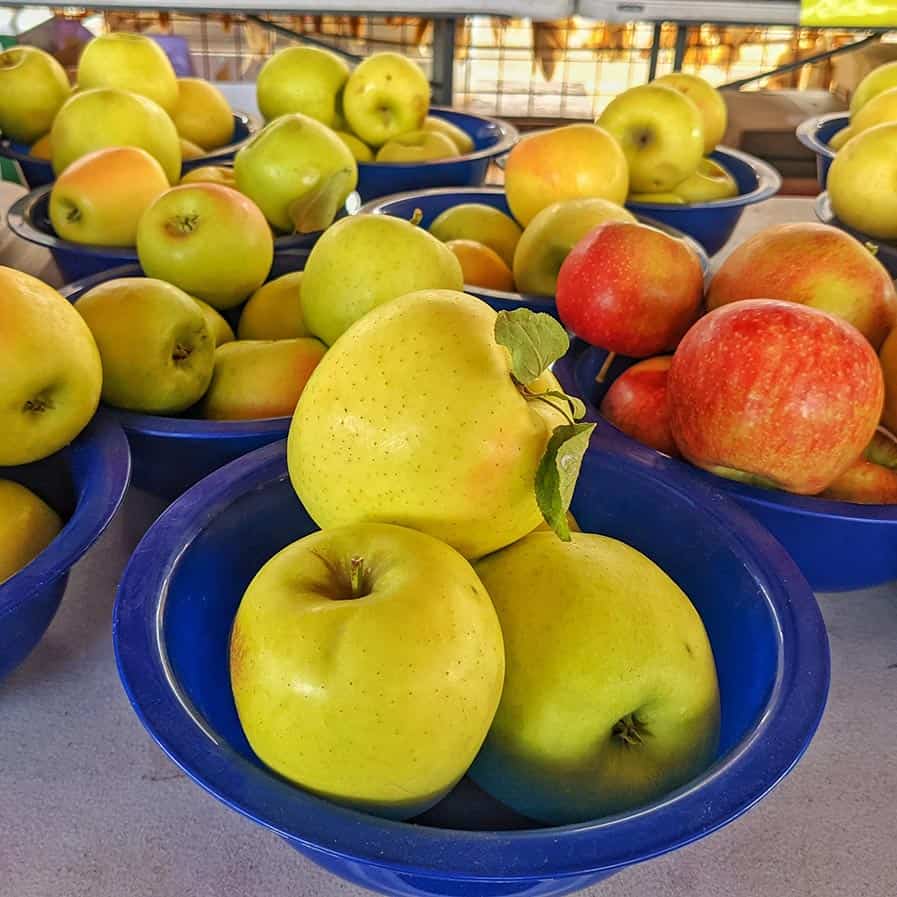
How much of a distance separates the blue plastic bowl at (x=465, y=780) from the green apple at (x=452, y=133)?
0.92 meters

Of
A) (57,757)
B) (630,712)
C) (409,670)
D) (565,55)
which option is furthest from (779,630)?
(565,55)

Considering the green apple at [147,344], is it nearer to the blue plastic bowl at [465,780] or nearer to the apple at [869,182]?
the blue plastic bowl at [465,780]

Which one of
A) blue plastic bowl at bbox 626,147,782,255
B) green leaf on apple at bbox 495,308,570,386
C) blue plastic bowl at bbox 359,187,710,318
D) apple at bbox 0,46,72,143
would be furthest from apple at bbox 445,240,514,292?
apple at bbox 0,46,72,143

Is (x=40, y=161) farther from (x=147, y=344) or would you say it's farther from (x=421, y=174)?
(x=147, y=344)

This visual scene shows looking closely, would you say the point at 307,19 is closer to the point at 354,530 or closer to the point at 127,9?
the point at 127,9

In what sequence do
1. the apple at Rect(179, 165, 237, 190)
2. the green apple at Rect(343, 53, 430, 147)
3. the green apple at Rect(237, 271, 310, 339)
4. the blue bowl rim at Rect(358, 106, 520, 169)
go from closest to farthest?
the green apple at Rect(237, 271, 310, 339), the apple at Rect(179, 165, 237, 190), the blue bowl rim at Rect(358, 106, 520, 169), the green apple at Rect(343, 53, 430, 147)

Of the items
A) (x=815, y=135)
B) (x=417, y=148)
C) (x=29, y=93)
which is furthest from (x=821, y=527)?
(x=29, y=93)

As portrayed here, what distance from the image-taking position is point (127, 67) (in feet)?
3.95

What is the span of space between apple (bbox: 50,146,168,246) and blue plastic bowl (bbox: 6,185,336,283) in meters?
0.02

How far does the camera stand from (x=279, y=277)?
88cm

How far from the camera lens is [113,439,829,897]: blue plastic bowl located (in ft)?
1.05

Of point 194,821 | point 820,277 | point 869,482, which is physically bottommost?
point 194,821

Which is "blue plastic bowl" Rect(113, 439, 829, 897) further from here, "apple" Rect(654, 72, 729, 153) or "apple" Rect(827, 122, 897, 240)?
"apple" Rect(654, 72, 729, 153)

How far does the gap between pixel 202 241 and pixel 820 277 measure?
51 cm
